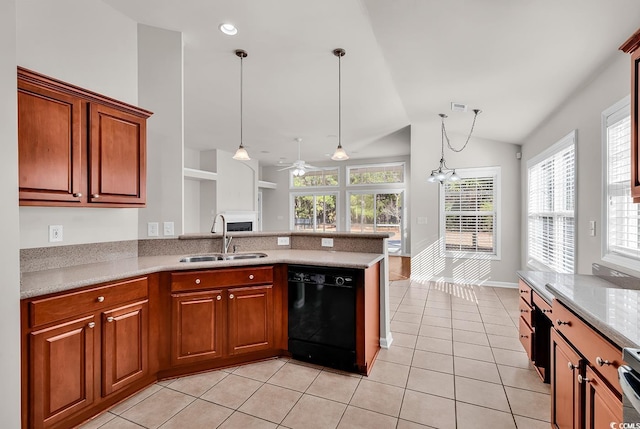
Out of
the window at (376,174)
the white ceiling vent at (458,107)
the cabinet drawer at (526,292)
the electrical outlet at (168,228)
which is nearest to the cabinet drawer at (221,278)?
the electrical outlet at (168,228)

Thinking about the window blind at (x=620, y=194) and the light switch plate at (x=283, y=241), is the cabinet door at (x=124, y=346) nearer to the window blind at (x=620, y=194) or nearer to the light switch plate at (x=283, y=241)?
the light switch plate at (x=283, y=241)

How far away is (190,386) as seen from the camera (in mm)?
2354

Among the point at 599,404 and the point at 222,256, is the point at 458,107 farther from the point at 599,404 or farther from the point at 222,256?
the point at 599,404

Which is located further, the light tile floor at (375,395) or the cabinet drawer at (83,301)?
the light tile floor at (375,395)

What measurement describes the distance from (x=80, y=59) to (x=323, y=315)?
2864 mm

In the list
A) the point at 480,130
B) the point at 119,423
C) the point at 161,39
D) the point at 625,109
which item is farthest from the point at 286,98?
the point at 119,423

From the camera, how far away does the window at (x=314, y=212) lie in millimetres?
9984

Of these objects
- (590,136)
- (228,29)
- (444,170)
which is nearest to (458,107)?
(444,170)

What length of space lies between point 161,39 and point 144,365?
9.44 ft

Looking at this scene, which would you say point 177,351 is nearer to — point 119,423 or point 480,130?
point 119,423

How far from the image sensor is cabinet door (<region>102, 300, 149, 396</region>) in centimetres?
201

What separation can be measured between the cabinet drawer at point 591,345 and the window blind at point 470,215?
14.1ft

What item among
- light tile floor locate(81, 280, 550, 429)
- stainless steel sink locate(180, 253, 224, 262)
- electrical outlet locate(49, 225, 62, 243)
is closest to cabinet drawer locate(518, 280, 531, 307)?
light tile floor locate(81, 280, 550, 429)

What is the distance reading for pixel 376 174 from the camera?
9.42 meters
